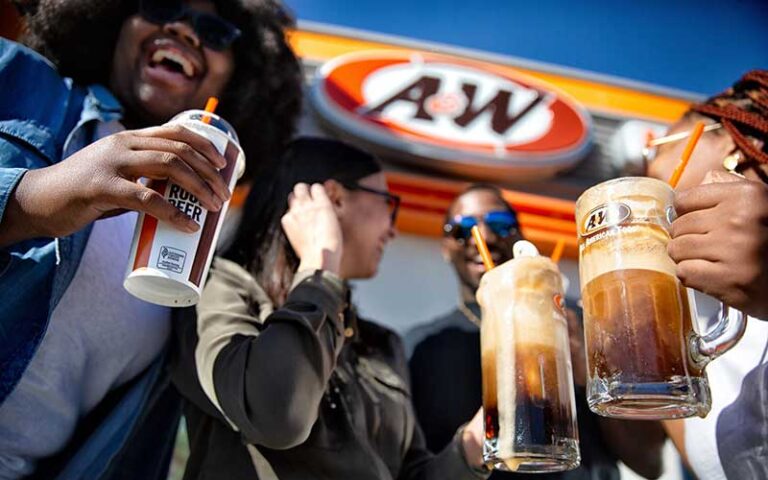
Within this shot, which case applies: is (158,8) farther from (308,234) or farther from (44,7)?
(308,234)

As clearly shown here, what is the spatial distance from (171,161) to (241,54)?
4.60ft

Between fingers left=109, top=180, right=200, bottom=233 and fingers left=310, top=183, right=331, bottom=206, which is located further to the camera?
fingers left=310, top=183, right=331, bottom=206

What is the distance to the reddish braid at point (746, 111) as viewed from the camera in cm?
162

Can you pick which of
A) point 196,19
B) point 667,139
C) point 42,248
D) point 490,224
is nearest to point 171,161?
point 42,248

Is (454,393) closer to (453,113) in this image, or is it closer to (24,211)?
(24,211)

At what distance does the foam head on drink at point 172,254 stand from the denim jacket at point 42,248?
0.85 ft

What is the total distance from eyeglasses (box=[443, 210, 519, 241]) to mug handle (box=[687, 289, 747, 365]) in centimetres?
197

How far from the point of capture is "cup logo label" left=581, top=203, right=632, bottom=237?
1.27m

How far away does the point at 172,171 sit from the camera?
4.23 ft

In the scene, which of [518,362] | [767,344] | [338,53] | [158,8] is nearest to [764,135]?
[767,344]

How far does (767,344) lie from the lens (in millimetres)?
1476

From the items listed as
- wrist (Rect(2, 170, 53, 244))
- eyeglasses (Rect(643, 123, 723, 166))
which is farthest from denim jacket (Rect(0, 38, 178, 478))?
eyeglasses (Rect(643, 123, 723, 166))

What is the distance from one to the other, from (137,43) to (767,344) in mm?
1826

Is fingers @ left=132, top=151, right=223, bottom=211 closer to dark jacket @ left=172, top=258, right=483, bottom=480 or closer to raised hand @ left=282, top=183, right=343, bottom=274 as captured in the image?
dark jacket @ left=172, top=258, right=483, bottom=480
